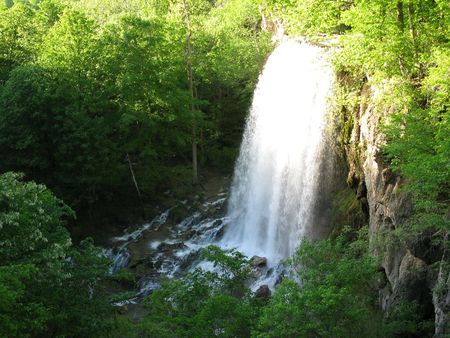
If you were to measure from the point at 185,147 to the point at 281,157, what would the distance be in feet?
39.4

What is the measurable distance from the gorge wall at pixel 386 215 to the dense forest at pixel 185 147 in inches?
5.5

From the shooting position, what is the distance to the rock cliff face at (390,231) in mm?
10742

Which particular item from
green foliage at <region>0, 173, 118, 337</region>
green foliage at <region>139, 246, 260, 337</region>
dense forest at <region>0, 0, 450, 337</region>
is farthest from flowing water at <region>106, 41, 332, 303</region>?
green foliage at <region>0, 173, 118, 337</region>

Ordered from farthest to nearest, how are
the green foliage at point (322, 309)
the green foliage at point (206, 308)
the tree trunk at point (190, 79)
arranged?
1. the tree trunk at point (190, 79)
2. the green foliage at point (206, 308)
3. the green foliage at point (322, 309)

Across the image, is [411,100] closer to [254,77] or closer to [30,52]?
[254,77]

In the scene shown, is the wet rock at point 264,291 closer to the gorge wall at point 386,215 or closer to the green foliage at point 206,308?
the green foliage at point 206,308

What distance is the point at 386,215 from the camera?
13984mm

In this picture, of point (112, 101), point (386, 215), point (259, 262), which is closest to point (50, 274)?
point (386, 215)

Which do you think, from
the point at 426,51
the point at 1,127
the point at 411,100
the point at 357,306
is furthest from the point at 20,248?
the point at 1,127

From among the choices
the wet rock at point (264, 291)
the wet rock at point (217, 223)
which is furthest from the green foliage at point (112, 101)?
the wet rock at point (264, 291)

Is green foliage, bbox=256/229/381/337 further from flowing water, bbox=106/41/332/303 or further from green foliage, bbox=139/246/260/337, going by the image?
flowing water, bbox=106/41/332/303

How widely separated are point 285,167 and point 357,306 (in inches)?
464

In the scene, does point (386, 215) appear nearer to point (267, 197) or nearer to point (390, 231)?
point (390, 231)

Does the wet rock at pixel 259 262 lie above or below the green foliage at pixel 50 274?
below
